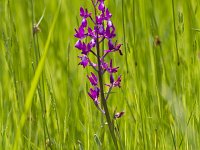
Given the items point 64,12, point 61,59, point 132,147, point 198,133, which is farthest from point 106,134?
point 64,12

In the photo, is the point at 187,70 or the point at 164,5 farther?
the point at 164,5

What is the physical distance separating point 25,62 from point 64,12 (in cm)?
60

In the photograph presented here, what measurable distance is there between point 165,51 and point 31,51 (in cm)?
105

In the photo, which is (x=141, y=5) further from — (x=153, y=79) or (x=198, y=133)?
(x=198, y=133)

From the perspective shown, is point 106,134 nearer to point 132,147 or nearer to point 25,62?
point 132,147

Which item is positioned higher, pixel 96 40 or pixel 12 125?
pixel 96 40

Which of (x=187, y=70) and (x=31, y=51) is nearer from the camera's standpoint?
(x=31, y=51)

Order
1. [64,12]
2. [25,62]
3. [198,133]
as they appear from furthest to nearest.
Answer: [64,12], [25,62], [198,133]

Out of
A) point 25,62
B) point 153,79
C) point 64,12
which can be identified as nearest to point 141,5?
point 153,79

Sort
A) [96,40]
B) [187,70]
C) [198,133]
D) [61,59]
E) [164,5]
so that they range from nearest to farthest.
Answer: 1. [96,40]
2. [198,133]
3. [187,70]
4. [61,59]
5. [164,5]

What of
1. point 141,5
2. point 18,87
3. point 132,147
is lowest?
point 132,147

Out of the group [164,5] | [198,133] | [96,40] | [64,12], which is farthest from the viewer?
[164,5]

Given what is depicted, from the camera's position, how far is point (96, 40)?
6.49 ft

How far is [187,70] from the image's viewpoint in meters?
2.85
